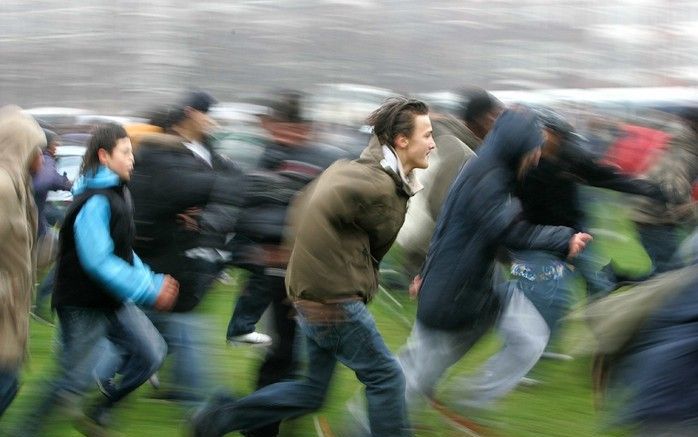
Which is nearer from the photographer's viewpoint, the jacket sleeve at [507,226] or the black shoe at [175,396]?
the jacket sleeve at [507,226]

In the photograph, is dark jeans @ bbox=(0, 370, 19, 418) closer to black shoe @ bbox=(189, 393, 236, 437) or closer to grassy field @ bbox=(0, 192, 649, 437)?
grassy field @ bbox=(0, 192, 649, 437)

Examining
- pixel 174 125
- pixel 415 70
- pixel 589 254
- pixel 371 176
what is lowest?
pixel 415 70

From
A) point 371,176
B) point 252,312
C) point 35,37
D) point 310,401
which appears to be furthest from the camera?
point 35,37

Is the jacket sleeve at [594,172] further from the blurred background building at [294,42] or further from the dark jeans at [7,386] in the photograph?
the blurred background building at [294,42]

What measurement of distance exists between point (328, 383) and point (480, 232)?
91cm

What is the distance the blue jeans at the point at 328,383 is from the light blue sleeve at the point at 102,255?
64 cm

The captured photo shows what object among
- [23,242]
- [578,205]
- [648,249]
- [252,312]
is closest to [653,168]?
[648,249]

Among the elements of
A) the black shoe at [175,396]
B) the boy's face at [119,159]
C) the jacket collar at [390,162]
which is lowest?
the black shoe at [175,396]

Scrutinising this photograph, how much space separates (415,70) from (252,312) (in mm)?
12507

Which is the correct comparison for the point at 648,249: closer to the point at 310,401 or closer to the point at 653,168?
the point at 653,168

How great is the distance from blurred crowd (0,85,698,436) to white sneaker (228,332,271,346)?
26.0 inches

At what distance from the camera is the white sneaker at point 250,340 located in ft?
26.1

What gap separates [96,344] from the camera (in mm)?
5414

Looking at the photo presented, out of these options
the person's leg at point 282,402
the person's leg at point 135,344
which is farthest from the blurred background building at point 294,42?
the person's leg at point 282,402
